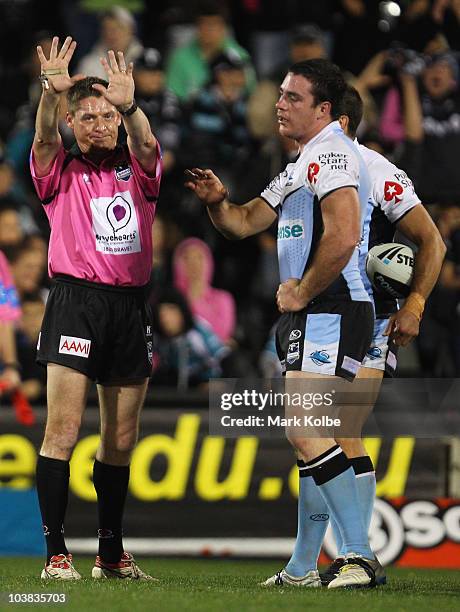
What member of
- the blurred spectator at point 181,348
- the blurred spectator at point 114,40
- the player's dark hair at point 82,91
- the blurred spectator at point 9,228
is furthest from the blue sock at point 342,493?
the blurred spectator at point 114,40

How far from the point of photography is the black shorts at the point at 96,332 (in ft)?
20.6

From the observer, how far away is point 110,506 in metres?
6.55

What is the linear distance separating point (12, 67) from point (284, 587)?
→ 29.7 feet

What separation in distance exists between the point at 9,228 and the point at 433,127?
13.2ft

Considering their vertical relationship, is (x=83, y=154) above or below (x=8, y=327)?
above

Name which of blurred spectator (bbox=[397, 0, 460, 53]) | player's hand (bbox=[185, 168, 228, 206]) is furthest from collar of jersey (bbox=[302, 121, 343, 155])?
blurred spectator (bbox=[397, 0, 460, 53])

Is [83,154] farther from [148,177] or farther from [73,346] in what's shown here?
[73,346]

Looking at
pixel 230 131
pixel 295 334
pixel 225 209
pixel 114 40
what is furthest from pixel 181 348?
pixel 295 334

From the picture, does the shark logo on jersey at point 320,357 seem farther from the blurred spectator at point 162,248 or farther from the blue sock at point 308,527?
the blurred spectator at point 162,248

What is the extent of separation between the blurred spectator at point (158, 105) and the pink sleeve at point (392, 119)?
1988mm

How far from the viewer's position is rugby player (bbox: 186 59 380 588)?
5965mm

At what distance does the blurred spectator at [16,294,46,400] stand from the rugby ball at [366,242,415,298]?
3.64 m

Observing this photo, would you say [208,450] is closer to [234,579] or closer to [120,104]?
[234,579]

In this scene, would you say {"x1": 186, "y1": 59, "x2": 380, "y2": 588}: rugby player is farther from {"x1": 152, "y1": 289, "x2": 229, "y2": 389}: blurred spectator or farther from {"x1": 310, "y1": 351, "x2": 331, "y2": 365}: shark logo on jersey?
{"x1": 152, "y1": 289, "x2": 229, "y2": 389}: blurred spectator
